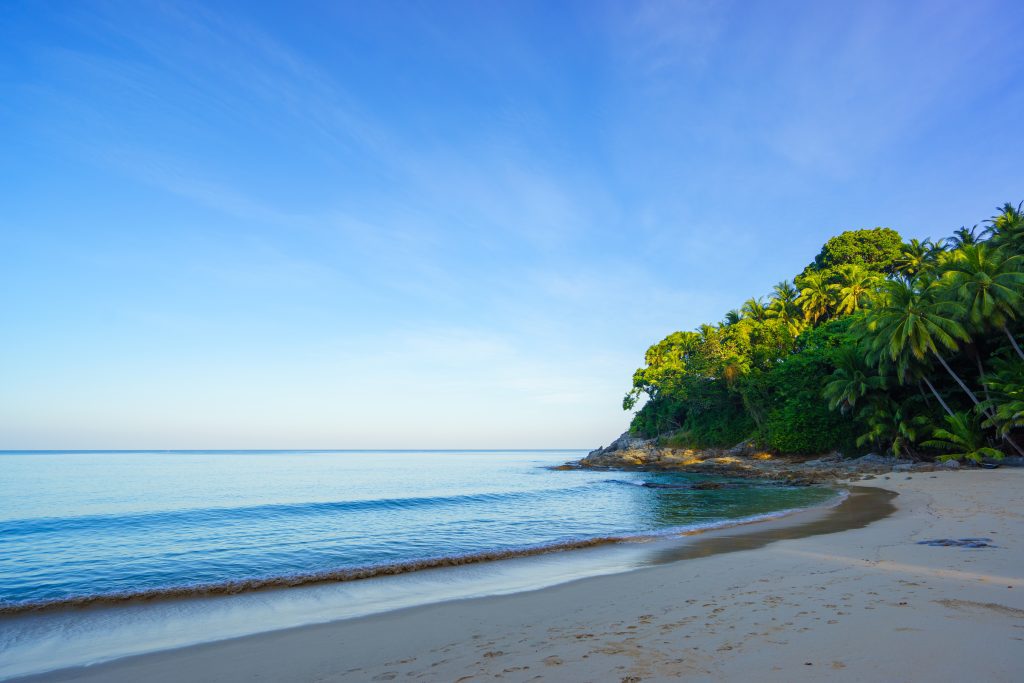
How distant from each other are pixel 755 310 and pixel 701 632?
57.9 meters

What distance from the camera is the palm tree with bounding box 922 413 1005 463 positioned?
26.6 meters

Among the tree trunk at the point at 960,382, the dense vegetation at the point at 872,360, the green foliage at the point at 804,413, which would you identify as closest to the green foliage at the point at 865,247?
the dense vegetation at the point at 872,360

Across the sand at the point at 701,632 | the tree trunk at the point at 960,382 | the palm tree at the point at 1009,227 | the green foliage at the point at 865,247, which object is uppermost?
the green foliage at the point at 865,247

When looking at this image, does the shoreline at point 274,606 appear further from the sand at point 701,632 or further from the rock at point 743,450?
the rock at point 743,450

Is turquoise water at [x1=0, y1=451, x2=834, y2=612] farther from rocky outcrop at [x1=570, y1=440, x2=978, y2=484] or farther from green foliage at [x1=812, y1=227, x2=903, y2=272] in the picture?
green foliage at [x1=812, y1=227, x2=903, y2=272]

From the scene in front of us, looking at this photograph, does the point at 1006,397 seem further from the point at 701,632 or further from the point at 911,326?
the point at 701,632

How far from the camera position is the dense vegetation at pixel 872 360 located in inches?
1033

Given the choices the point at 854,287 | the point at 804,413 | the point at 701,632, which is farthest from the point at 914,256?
the point at 701,632

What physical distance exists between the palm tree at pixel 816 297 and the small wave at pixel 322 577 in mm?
43038

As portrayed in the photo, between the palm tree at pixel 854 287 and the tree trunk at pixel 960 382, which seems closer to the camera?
the tree trunk at pixel 960 382

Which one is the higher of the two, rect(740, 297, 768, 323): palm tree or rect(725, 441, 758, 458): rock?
rect(740, 297, 768, 323): palm tree

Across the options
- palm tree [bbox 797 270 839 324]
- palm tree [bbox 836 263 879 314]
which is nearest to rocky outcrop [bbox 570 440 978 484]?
palm tree [bbox 836 263 879 314]

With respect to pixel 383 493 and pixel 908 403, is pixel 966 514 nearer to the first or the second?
pixel 908 403

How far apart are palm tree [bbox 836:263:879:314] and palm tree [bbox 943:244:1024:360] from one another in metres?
17.9
